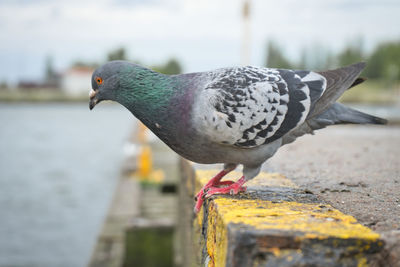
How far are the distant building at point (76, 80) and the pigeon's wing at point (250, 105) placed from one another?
431 feet

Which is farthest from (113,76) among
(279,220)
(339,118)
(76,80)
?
(76,80)

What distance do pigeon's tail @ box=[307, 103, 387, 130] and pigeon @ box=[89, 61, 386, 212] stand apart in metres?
0.12

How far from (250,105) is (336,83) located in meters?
0.84

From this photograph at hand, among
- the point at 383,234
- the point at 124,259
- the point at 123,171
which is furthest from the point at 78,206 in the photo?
the point at 383,234

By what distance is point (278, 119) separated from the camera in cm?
315

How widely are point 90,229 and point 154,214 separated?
9.87 metres

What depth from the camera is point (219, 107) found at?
9.91 feet

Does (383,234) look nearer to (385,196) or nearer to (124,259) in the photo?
(385,196)

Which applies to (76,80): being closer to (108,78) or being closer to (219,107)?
(108,78)

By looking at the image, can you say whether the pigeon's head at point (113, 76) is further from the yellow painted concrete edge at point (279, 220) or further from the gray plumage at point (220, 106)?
the yellow painted concrete edge at point (279, 220)

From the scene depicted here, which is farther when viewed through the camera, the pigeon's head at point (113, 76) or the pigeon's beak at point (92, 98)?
the pigeon's beak at point (92, 98)

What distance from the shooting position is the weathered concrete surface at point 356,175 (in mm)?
2445

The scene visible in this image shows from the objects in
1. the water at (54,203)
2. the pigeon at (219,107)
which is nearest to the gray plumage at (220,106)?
the pigeon at (219,107)

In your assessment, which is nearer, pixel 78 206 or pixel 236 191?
pixel 236 191
